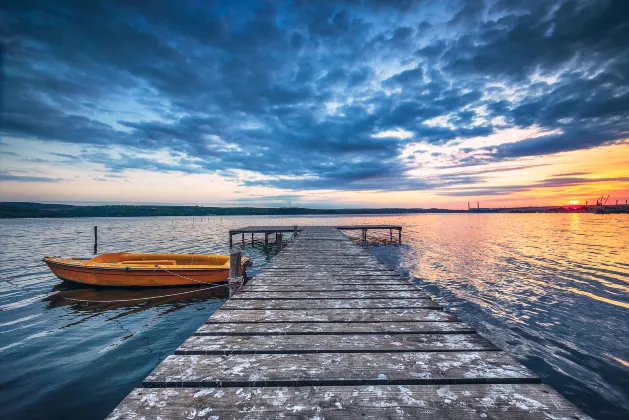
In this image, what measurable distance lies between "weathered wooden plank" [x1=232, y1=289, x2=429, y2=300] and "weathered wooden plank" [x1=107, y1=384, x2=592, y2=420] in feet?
9.65

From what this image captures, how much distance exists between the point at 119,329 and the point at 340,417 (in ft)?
31.9

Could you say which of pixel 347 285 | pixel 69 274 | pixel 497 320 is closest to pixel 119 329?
pixel 69 274

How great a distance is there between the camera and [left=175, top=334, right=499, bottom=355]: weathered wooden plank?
9.53ft

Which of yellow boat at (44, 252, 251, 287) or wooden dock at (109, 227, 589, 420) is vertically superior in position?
wooden dock at (109, 227, 589, 420)

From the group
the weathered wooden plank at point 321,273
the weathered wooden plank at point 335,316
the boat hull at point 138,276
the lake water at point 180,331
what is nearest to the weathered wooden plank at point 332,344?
the weathered wooden plank at point 335,316

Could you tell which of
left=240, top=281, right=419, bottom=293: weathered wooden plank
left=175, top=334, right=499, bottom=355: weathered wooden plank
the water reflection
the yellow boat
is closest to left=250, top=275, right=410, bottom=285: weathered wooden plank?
left=240, top=281, right=419, bottom=293: weathered wooden plank

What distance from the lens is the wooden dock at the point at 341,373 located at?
198 centimetres

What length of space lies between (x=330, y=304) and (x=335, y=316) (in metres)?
0.65

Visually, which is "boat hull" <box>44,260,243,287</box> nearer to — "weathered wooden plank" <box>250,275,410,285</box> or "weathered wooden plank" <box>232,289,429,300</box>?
"weathered wooden plank" <box>250,275,410,285</box>

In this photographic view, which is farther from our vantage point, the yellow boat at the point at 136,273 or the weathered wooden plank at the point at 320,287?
the yellow boat at the point at 136,273

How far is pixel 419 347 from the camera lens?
2.98 metres

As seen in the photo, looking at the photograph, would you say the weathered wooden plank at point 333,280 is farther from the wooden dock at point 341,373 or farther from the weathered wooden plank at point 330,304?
the wooden dock at point 341,373

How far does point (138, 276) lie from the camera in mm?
12711

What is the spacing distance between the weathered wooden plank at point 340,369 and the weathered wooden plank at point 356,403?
0.24 ft
